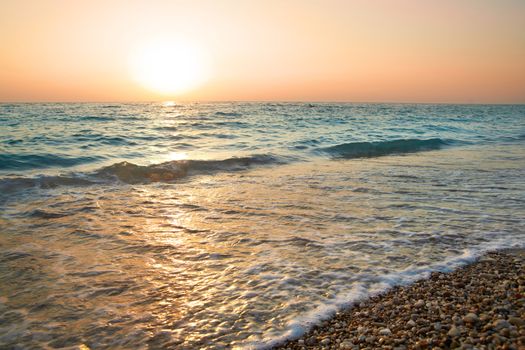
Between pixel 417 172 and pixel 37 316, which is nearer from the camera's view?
pixel 37 316

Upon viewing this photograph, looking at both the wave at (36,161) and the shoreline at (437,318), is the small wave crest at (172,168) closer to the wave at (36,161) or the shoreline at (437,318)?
the wave at (36,161)

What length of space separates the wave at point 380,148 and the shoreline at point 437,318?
43.9 feet

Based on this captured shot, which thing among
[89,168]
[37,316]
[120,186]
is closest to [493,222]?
[37,316]

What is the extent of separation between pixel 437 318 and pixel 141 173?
10.4 m

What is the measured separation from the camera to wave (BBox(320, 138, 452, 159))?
18.7 meters

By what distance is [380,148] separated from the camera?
20.8 meters

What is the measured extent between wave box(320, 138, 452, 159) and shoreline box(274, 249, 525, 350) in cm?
1338

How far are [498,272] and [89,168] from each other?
1161cm

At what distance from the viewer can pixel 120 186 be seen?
1069 centimetres

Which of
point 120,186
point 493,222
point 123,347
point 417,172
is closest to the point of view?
point 123,347

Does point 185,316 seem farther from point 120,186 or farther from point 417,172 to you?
point 417,172

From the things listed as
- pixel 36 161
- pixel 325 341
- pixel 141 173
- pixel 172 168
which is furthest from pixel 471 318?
pixel 36 161

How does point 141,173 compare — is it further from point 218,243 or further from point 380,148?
point 380,148

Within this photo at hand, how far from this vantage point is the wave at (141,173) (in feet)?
34.0
